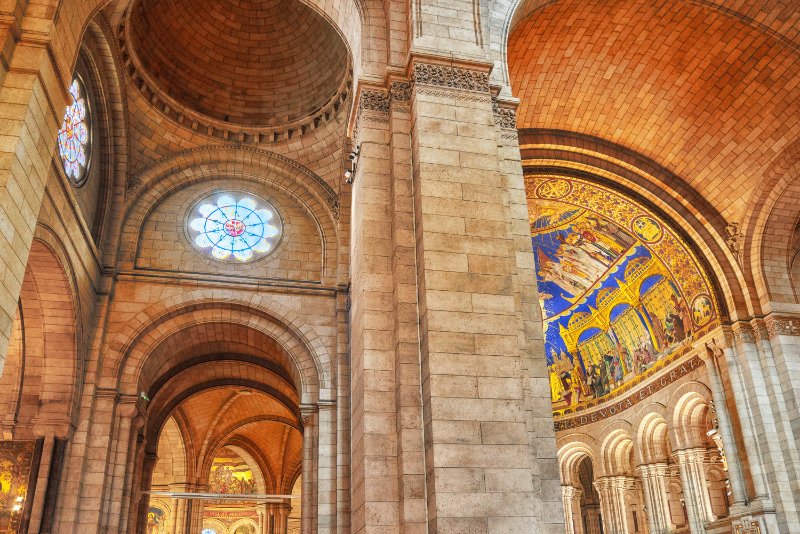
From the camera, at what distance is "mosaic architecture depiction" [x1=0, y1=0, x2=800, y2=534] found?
743 cm

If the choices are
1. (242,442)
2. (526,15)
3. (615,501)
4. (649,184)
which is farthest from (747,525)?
(242,442)

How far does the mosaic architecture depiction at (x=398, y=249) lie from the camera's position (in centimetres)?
743

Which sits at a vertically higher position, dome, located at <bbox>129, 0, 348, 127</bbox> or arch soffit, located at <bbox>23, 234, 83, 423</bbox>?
dome, located at <bbox>129, 0, 348, 127</bbox>

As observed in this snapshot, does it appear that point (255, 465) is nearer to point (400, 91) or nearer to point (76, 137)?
point (76, 137)

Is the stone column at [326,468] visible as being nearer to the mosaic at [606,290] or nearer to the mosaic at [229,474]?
the mosaic at [606,290]

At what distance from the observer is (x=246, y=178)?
15.9m

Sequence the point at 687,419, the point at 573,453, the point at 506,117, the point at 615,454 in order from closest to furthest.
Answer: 1. the point at 506,117
2. the point at 687,419
3. the point at 615,454
4. the point at 573,453

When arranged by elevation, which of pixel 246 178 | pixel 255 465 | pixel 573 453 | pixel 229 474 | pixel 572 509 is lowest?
pixel 572 509

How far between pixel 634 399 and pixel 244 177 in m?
13.5

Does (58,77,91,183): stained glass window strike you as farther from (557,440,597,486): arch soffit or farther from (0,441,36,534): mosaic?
(557,440,597,486): arch soffit

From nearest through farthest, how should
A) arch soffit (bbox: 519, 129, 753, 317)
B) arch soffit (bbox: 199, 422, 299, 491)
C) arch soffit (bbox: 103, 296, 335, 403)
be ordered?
1. arch soffit (bbox: 103, 296, 335, 403)
2. arch soffit (bbox: 519, 129, 753, 317)
3. arch soffit (bbox: 199, 422, 299, 491)

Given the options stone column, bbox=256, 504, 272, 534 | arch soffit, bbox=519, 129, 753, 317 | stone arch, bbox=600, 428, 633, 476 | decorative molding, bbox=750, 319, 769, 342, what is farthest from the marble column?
stone column, bbox=256, 504, 272, 534

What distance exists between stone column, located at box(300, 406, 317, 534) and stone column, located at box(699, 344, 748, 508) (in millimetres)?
9410

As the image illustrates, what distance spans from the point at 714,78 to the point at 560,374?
41.6 ft
